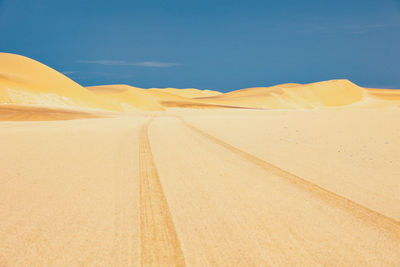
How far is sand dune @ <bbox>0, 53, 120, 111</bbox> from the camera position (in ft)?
181

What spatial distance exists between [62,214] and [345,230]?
302 cm

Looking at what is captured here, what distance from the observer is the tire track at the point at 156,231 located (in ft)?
8.77

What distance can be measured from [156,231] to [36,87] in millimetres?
70843

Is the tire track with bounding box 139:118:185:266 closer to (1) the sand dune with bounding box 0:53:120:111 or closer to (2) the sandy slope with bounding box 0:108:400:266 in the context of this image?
(2) the sandy slope with bounding box 0:108:400:266

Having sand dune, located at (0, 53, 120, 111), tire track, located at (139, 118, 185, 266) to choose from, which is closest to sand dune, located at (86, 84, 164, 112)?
sand dune, located at (0, 53, 120, 111)

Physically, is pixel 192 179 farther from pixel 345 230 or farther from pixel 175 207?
pixel 345 230

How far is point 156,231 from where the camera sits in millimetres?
3205

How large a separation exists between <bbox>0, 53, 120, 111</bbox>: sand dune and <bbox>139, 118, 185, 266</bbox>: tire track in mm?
52217

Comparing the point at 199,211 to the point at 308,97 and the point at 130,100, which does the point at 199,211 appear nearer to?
the point at 130,100

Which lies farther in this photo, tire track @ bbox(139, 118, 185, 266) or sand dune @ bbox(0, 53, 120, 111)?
sand dune @ bbox(0, 53, 120, 111)

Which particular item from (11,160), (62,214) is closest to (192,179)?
(62,214)

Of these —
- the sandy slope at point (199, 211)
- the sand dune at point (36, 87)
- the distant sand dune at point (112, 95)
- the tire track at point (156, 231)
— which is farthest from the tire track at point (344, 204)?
the sand dune at point (36, 87)

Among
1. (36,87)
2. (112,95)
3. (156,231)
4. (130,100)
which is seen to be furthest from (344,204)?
(112,95)

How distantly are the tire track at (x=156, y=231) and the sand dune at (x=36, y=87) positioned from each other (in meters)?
52.2
